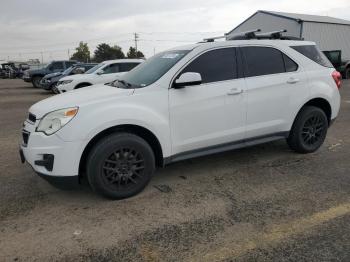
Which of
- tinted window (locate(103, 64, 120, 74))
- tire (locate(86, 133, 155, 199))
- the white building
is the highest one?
the white building

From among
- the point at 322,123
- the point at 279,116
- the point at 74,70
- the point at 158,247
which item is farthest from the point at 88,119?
the point at 74,70

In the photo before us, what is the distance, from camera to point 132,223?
137 inches

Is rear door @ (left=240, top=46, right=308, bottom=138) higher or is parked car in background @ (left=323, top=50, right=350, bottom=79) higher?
parked car in background @ (left=323, top=50, right=350, bottom=79)

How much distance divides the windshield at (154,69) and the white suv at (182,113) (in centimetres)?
2

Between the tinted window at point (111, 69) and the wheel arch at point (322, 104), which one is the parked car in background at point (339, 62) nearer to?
the tinted window at point (111, 69)

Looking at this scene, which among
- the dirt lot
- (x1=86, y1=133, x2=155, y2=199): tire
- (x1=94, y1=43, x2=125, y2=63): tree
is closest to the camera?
the dirt lot

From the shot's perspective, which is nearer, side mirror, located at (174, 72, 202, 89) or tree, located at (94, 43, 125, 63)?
side mirror, located at (174, 72, 202, 89)

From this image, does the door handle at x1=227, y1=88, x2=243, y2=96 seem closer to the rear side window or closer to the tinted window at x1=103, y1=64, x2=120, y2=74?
the rear side window

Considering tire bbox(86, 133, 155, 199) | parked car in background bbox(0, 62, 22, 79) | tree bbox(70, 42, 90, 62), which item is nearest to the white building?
parked car in background bbox(0, 62, 22, 79)

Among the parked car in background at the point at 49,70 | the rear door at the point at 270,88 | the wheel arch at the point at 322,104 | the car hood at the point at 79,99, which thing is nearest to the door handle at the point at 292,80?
the rear door at the point at 270,88

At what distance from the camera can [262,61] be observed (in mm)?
4938

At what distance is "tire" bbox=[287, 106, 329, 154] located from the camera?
5281 mm

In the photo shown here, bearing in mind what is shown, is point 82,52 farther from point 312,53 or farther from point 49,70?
point 312,53

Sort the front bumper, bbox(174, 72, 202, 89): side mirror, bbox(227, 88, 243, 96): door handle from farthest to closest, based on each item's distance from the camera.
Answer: bbox(227, 88, 243, 96): door handle
bbox(174, 72, 202, 89): side mirror
the front bumper
